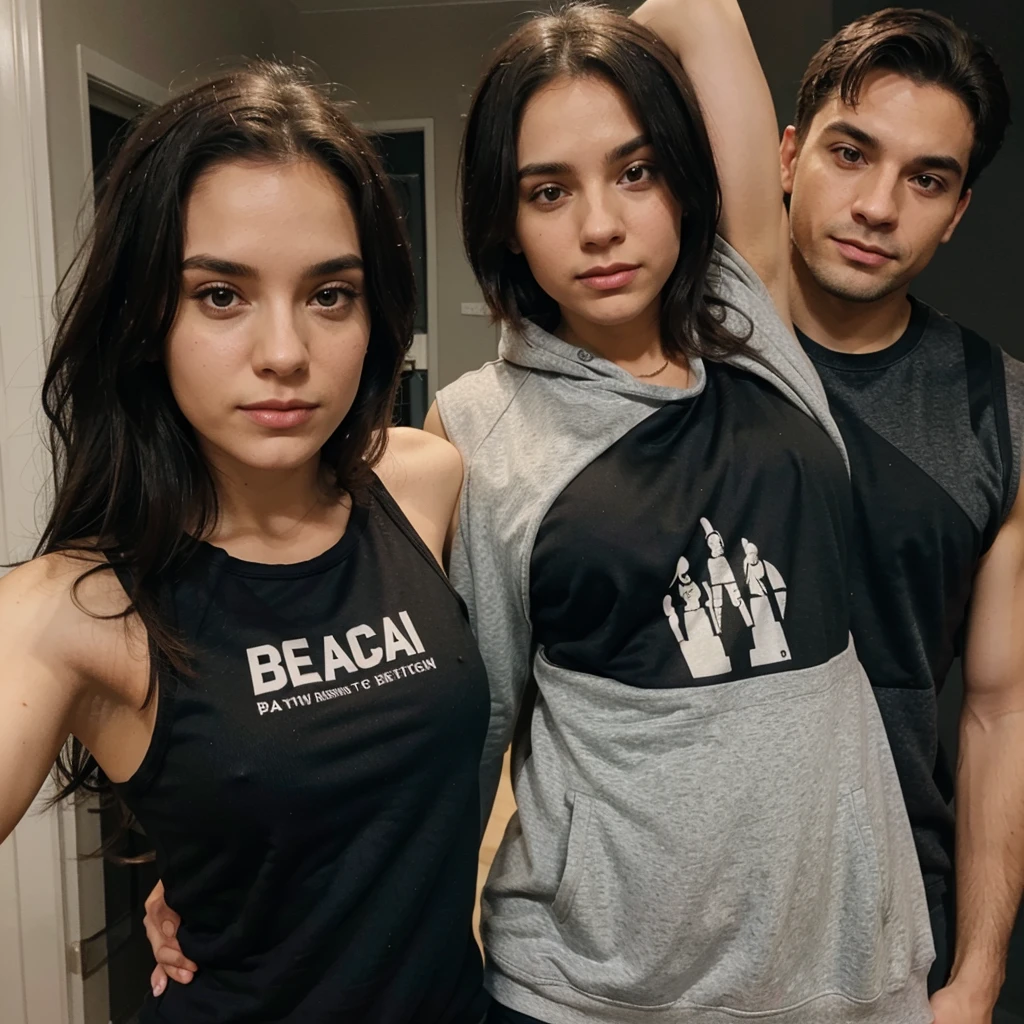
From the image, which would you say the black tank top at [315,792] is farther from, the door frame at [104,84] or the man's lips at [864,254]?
the door frame at [104,84]

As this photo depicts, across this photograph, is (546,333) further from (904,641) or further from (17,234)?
(17,234)

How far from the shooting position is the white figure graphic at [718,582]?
950 mm

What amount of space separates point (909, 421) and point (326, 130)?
29.5 inches

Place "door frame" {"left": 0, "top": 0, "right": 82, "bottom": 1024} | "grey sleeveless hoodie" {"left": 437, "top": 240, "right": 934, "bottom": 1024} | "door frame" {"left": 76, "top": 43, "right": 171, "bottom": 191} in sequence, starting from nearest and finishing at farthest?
1. "grey sleeveless hoodie" {"left": 437, "top": 240, "right": 934, "bottom": 1024}
2. "door frame" {"left": 0, "top": 0, "right": 82, "bottom": 1024}
3. "door frame" {"left": 76, "top": 43, "right": 171, "bottom": 191}

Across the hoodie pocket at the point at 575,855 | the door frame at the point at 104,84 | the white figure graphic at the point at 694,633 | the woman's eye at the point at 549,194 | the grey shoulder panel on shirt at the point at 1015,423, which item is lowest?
the hoodie pocket at the point at 575,855

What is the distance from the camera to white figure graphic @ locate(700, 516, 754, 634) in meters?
0.95

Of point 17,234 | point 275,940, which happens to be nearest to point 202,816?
point 275,940

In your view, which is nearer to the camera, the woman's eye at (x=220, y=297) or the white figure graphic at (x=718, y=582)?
the woman's eye at (x=220, y=297)

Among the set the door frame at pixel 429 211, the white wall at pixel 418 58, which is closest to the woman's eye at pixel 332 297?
the white wall at pixel 418 58

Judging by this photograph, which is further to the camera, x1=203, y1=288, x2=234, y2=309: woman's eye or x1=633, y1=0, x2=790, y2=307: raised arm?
x1=633, y1=0, x2=790, y2=307: raised arm

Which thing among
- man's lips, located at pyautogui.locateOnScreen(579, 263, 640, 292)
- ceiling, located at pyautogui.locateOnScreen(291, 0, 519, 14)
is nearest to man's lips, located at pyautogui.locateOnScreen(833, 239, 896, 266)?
man's lips, located at pyautogui.locateOnScreen(579, 263, 640, 292)

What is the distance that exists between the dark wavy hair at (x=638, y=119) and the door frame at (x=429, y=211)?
335cm

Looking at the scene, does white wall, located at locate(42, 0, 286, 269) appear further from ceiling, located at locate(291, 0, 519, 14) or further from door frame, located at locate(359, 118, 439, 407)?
door frame, located at locate(359, 118, 439, 407)

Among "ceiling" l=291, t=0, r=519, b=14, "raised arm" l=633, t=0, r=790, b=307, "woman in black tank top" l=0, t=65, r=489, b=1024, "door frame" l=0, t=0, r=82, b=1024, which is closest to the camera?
"woman in black tank top" l=0, t=65, r=489, b=1024
